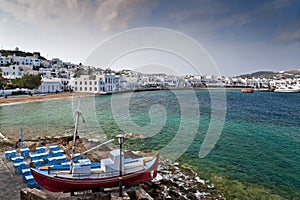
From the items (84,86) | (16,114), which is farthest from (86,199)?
(84,86)

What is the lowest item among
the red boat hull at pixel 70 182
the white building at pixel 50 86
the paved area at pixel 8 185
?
the paved area at pixel 8 185

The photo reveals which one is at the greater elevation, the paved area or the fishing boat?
the fishing boat

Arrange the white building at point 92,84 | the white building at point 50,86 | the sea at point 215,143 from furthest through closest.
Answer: the white building at point 92,84 < the white building at point 50,86 < the sea at point 215,143

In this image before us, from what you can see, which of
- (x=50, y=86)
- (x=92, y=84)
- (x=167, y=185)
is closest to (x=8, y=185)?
(x=167, y=185)

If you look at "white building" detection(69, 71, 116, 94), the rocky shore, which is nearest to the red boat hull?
the rocky shore

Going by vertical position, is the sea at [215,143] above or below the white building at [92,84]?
below

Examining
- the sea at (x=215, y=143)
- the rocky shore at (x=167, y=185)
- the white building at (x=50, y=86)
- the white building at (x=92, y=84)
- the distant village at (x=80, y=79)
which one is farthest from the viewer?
the white building at (x=92, y=84)

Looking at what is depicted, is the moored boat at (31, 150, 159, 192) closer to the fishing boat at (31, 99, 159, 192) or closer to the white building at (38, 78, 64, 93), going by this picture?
the fishing boat at (31, 99, 159, 192)

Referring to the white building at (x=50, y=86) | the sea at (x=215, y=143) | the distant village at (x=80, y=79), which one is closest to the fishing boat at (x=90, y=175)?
the sea at (x=215, y=143)

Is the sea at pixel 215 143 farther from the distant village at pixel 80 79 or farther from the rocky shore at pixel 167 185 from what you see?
the distant village at pixel 80 79

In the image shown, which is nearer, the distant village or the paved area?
the paved area

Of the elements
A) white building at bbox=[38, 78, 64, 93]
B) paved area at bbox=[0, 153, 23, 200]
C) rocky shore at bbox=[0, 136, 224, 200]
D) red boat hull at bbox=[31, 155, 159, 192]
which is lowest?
rocky shore at bbox=[0, 136, 224, 200]


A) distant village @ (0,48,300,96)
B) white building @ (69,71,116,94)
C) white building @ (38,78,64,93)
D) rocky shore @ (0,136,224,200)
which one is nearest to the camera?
rocky shore @ (0,136,224,200)

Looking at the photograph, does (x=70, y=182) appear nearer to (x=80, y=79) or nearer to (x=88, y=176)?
(x=88, y=176)
